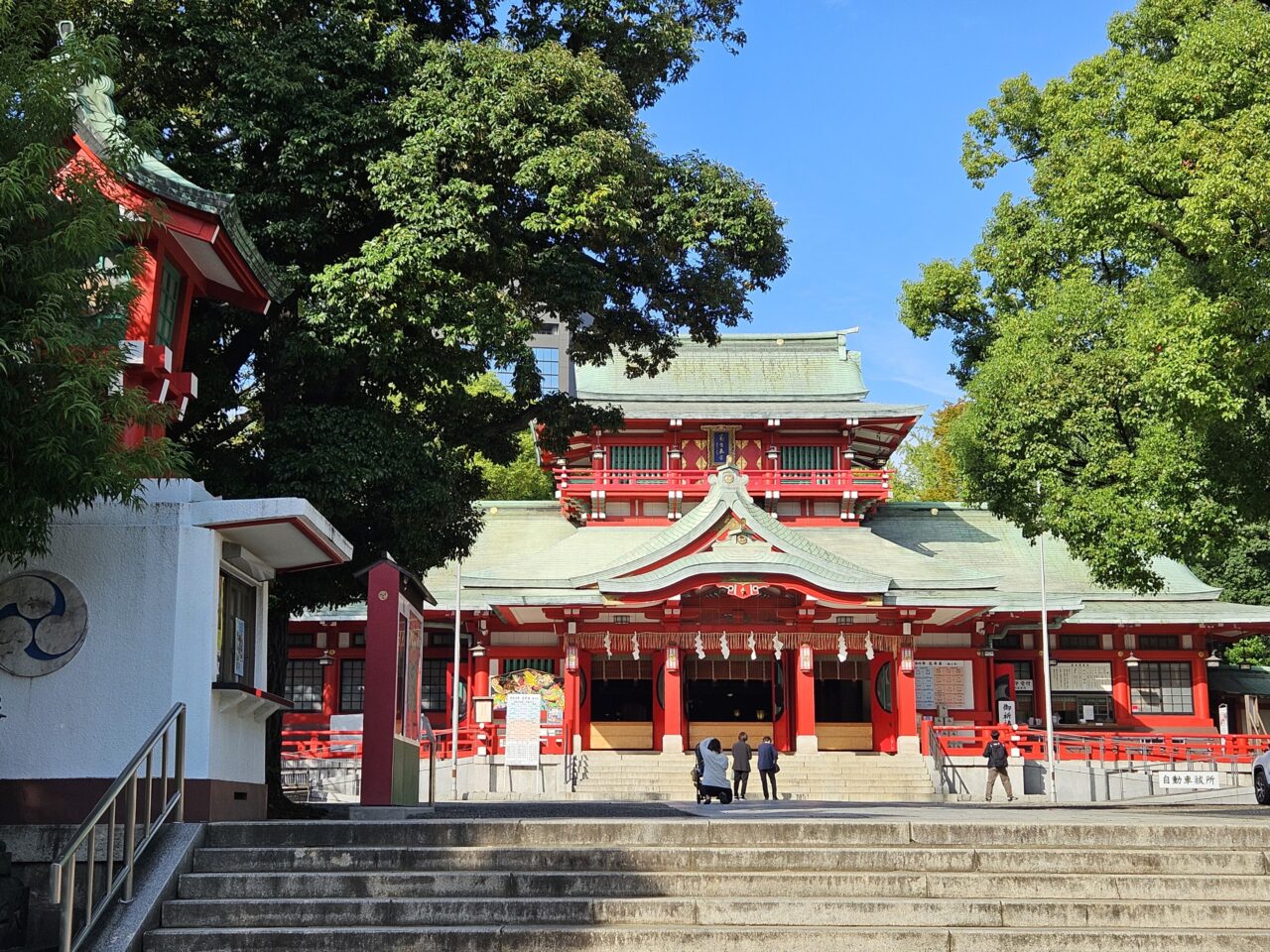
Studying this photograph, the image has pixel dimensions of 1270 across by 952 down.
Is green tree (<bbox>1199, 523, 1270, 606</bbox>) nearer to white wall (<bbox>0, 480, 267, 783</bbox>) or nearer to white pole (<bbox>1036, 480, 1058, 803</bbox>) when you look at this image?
white pole (<bbox>1036, 480, 1058, 803</bbox>)

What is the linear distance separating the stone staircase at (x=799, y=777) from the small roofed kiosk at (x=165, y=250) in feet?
56.4

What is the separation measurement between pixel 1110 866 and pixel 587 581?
2113 cm

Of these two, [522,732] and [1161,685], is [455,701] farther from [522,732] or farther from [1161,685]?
[1161,685]

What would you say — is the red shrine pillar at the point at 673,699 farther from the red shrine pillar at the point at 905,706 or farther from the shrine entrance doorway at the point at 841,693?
the red shrine pillar at the point at 905,706

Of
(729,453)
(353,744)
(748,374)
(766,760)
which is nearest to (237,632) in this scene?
(766,760)

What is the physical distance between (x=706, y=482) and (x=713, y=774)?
514 inches

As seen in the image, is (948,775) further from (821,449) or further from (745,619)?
(821,449)

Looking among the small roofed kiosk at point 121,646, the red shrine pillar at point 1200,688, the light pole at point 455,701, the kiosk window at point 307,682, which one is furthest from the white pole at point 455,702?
the red shrine pillar at point 1200,688

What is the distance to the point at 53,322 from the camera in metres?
8.41

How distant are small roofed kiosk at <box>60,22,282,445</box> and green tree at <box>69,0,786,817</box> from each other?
73.3 inches

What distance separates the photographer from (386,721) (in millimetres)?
12109

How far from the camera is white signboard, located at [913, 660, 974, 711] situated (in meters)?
31.9

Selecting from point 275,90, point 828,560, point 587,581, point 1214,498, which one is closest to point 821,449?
point 828,560

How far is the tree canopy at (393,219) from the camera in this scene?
1459 cm
